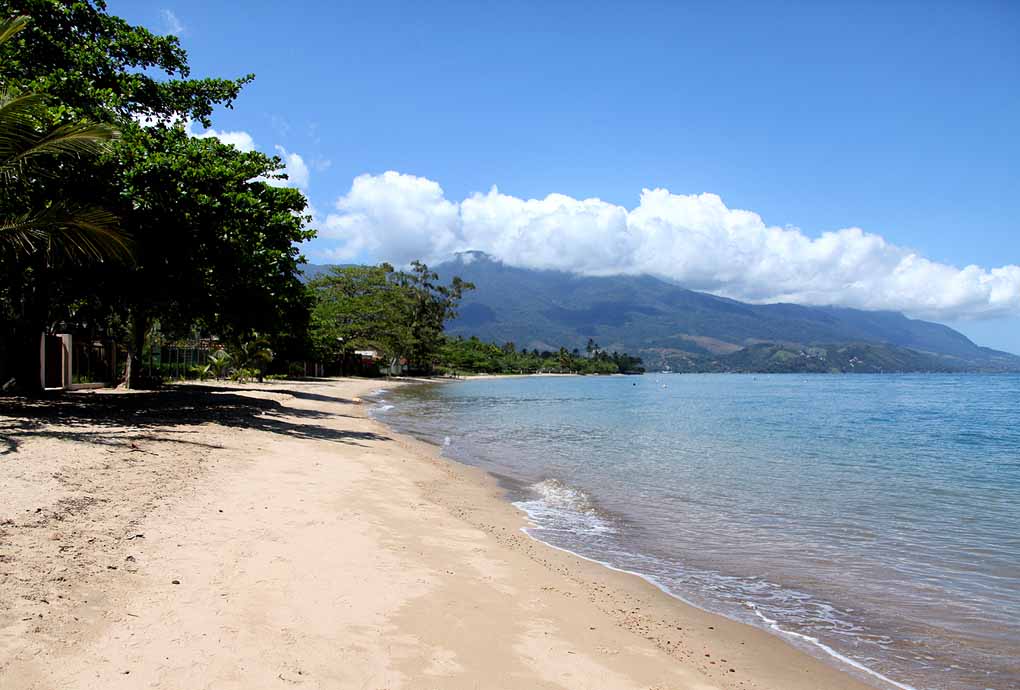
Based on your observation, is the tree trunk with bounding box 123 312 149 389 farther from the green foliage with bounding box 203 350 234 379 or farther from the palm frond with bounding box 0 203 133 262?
the green foliage with bounding box 203 350 234 379

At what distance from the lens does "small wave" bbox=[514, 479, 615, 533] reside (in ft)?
31.4

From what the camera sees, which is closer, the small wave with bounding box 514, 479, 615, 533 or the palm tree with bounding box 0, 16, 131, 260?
the small wave with bounding box 514, 479, 615, 533

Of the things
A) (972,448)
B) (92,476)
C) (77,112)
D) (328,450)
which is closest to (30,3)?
(77,112)

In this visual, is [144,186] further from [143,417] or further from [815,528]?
[815,528]

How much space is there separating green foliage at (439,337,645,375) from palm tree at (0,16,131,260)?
256ft

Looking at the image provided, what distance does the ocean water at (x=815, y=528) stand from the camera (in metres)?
5.82

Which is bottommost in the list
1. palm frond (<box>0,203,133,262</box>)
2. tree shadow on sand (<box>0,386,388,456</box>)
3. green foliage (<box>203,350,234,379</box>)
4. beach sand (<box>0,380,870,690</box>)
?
beach sand (<box>0,380,870,690</box>)

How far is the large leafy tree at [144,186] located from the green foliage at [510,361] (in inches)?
2825

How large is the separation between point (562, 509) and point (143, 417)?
32.4 feet

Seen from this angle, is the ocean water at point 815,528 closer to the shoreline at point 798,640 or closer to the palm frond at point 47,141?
the shoreline at point 798,640

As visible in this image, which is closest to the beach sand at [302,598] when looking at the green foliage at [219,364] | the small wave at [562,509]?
the small wave at [562,509]

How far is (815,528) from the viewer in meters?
9.77

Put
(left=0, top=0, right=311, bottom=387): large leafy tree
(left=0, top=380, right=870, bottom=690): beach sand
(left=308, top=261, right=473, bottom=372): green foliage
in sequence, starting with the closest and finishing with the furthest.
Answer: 1. (left=0, top=380, right=870, bottom=690): beach sand
2. (left=0, top=0, right=311, bottom=387): large leafy tree
3. (left=308, top=261, right=473, bottom=372): green foliage

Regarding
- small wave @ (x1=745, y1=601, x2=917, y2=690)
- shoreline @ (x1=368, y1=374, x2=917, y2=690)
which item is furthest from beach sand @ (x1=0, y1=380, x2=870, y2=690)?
small wave @ (x1=745, y1=601, x2=917, y2=690)
